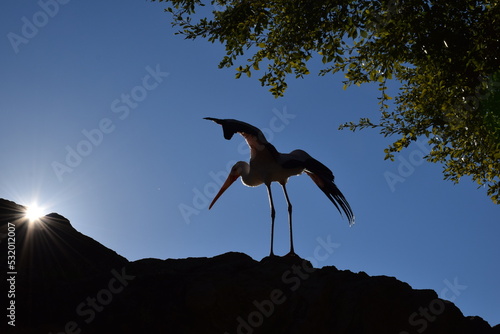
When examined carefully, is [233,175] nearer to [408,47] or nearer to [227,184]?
[227,184]

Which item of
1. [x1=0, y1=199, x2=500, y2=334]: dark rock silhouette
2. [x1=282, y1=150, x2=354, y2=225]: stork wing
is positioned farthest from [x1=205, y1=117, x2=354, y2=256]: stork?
[x1=0, y1=199, x2=500, y2=334]: dark rock silhouette

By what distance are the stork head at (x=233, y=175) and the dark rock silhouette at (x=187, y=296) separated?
3.04 meters

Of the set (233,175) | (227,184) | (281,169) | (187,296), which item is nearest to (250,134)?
(281,169)

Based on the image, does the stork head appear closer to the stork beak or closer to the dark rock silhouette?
the stork beak

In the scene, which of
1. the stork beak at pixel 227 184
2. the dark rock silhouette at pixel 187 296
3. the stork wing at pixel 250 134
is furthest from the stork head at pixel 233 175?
the dark rock silhouette at pixel 187 296

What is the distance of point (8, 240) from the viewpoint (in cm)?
564

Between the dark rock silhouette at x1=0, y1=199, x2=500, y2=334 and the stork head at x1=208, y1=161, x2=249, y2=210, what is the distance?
3044 millimetres

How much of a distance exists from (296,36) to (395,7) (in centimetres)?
193

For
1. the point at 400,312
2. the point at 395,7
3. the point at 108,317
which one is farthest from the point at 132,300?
the point at 395,7

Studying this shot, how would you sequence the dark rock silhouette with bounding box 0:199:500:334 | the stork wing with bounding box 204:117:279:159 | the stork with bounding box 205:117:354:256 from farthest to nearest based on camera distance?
the stork with bounding box 205:117:354:256 < the stork wing with bounding box 204:117:279:159 < the dark rock silhouette with bounding box 0:199:500:334

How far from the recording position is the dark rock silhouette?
17.6 feet

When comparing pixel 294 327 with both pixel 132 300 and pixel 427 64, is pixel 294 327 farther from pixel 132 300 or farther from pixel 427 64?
pixel 427 64

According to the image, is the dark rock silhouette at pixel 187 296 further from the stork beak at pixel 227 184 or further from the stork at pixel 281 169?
the stork beak at pixel 227 184

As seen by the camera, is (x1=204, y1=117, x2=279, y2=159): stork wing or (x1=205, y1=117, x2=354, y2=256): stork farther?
(x1=205, y1=117, x2=354, y2=256): stork
